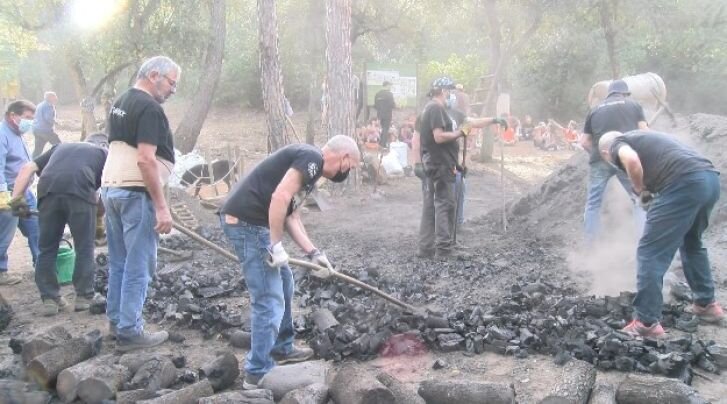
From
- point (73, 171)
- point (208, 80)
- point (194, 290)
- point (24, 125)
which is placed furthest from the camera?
point (208, 80)

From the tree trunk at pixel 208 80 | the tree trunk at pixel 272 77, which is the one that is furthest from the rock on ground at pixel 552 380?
the tree trunk at pixel 208 80

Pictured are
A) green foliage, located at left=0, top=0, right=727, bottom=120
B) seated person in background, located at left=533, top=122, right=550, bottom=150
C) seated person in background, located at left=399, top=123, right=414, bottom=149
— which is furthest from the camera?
seated person in background, located at left=533, top=122, right=550, bottom=150

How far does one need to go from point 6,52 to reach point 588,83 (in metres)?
21.7

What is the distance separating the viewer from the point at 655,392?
11.8 ft

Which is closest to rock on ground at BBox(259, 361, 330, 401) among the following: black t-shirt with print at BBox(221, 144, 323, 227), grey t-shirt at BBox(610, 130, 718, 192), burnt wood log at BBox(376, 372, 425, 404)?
burnt wood log at BBox(376, 372, 425, 404)

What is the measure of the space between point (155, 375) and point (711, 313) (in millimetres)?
4329

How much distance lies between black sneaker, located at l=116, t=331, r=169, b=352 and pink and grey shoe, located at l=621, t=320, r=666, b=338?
3.67 m

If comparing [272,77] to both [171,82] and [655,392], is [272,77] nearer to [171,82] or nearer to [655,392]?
[171,82]

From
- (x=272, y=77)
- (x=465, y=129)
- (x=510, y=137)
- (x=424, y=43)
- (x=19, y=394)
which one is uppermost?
(x=424, y=43)

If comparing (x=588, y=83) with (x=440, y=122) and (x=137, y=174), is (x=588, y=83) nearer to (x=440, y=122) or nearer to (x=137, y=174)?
(x=440, y=122)

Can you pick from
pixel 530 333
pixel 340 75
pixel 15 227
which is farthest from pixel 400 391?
pixel 340 75

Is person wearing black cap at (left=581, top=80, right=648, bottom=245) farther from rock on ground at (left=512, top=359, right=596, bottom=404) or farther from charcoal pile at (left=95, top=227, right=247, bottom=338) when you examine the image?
charcoal pile at (left=95, top=227, right=247, bottom=338)

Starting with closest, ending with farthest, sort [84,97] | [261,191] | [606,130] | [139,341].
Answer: [261,191] → [139,341] → [606,130] → [84,97]

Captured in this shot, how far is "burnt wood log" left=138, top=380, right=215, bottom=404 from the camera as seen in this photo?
11.6 ft
